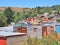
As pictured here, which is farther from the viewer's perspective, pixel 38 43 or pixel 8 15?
pixel 8 15

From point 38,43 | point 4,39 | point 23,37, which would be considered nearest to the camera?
point 38,43

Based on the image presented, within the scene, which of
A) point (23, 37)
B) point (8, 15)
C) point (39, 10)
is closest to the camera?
point (23, 37)

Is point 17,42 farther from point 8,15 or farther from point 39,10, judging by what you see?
point 39,10

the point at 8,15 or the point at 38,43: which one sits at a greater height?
the point at 8,15

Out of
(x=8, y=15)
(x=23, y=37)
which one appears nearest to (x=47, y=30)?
(x=23, y=37)

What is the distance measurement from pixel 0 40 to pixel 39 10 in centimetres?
1817

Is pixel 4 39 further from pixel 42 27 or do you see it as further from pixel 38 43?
pixel 42 27

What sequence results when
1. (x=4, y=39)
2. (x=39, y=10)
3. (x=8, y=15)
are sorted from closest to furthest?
(x=4, y=39), (x=8, y=15), (x=39, y=10)

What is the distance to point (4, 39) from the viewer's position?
5.21 m

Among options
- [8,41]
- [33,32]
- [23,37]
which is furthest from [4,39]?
[33,32]

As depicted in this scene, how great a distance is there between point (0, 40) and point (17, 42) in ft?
1.61

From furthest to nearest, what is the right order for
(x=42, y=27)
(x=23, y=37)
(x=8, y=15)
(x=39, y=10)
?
1. (x=39, y=10)
2. (x=8, y=15)
3. (x=42, y=27)
4. (x=23, y=37)

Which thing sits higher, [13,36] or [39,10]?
[39,10]

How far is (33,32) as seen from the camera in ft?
32.9
